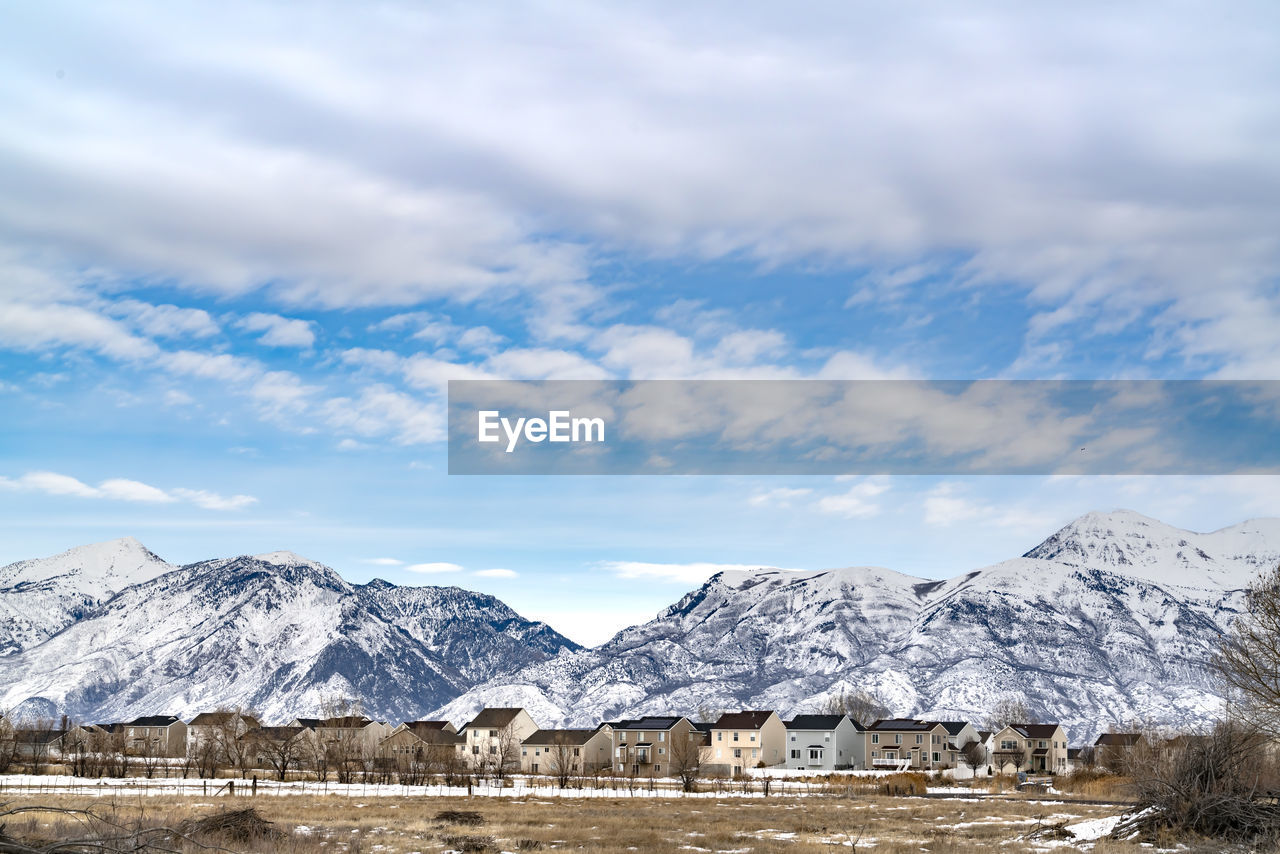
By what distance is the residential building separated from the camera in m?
148

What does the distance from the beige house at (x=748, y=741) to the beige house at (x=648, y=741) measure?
3.24 metres

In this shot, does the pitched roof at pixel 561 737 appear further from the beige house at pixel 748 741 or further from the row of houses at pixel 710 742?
the beige house at pixel 748 741

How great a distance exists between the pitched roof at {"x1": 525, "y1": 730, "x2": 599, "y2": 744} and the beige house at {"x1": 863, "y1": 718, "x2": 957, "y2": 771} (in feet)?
127

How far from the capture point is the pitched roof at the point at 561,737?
141 m

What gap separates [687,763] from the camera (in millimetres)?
95375

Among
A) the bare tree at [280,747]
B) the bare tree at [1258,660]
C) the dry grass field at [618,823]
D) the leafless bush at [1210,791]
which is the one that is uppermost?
the bare tree at [1258,660]

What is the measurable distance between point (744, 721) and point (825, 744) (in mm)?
11316

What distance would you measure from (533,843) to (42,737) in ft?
457

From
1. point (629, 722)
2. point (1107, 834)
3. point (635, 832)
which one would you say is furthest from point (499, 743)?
point (1107, 834)

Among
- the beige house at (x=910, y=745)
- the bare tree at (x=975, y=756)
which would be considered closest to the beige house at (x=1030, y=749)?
the beige house at (x=910, y=745)

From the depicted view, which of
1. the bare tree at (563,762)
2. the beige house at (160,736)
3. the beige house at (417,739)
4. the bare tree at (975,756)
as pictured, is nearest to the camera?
the bare tree at (563,762)

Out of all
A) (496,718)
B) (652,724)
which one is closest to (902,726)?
(652,724)

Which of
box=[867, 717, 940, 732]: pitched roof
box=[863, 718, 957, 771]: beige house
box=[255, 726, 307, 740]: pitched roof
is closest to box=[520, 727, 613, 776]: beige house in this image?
box=[255, 726, 307, 740]: pitched roof

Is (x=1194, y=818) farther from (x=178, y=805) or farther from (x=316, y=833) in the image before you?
(x=178, y=805)
